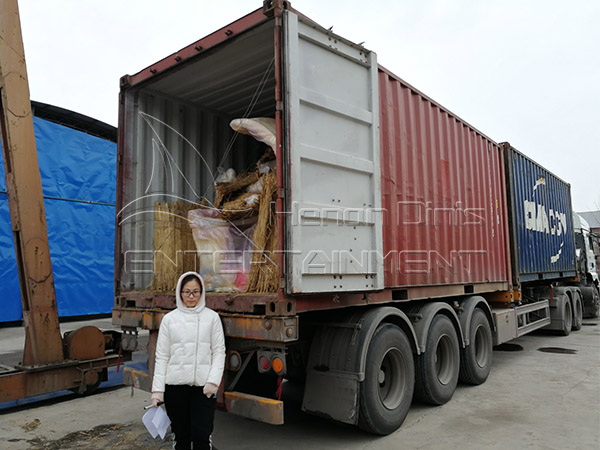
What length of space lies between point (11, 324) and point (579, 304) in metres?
14.7

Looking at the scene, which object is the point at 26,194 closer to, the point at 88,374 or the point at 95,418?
the point at 88,374

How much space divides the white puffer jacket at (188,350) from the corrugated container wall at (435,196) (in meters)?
1.96

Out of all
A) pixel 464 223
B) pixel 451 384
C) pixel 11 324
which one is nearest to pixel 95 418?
pixel 451 384

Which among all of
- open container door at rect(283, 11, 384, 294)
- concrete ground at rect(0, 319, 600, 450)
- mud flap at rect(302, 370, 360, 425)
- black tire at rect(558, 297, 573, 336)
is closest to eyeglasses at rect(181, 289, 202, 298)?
open container door at rect(283, 11, 384, 294)

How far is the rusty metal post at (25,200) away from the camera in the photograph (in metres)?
4.97

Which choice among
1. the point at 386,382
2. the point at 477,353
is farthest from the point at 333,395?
the point at 477,353

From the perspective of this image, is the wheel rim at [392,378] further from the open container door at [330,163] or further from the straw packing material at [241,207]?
the straw packing material at [241,207]

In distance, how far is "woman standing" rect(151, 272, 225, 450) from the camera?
2.92 metres

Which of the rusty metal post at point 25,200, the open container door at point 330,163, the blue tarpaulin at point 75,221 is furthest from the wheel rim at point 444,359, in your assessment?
the blue tarpaulin at point 75,221

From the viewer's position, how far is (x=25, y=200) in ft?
16.5

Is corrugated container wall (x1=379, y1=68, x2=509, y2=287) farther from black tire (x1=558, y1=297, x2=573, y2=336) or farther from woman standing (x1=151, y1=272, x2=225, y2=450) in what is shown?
black tire (x1=558, y1=297, x2=573, y2=336)

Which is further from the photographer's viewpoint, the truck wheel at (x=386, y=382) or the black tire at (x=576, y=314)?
the black tire at (x=576, y=314)

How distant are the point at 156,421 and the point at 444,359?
141 inches

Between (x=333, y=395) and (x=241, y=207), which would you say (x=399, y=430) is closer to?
(x=333, y=395)
